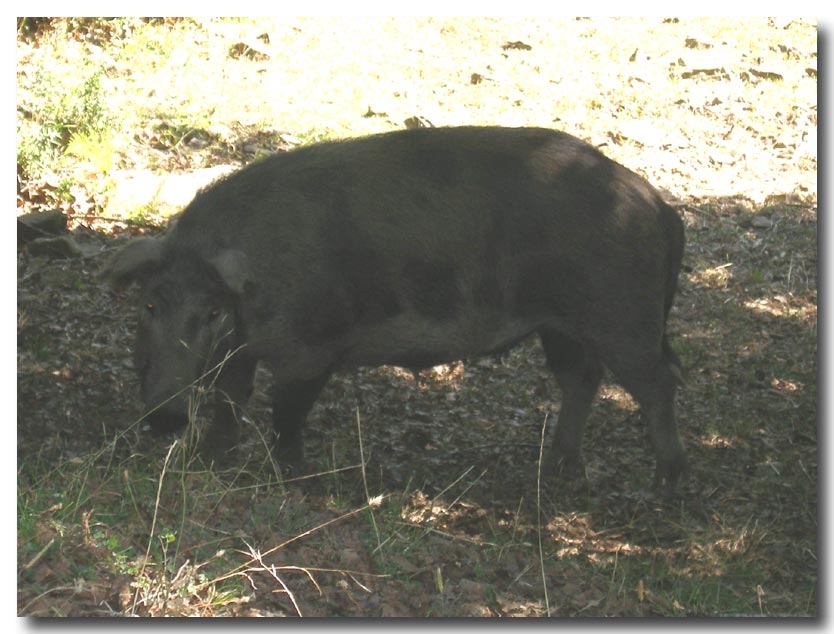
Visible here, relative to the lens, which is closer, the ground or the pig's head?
the ground

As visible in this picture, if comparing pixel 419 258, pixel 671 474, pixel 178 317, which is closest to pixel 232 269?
pixel 178 317

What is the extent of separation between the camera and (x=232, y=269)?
5617 millimetres

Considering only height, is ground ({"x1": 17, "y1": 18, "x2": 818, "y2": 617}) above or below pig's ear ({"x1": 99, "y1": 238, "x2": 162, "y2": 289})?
below

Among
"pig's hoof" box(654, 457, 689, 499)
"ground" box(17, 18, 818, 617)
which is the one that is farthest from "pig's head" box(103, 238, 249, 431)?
"pig's hoof" box(654, 457, 689, 499)

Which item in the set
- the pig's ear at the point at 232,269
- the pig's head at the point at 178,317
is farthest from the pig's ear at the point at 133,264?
the pig's ear at the point at 232,269

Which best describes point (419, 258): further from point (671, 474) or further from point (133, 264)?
point (671, 474)

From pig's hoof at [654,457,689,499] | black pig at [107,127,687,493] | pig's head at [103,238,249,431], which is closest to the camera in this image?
pig's head at [103,238,249,431]

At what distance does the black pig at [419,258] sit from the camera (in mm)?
5898

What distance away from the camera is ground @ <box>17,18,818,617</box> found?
4.84 m

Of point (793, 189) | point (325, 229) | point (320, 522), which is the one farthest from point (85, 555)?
point (793, 189)

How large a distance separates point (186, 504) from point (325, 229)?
1732 millimetres

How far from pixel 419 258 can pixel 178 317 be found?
134 centimetres

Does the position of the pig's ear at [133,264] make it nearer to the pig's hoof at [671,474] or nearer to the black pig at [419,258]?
the black pig at [419,258]

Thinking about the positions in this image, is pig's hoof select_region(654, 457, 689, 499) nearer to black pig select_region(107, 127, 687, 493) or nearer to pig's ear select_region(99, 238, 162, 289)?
black pig select_region(107, 127, 687, 493)
